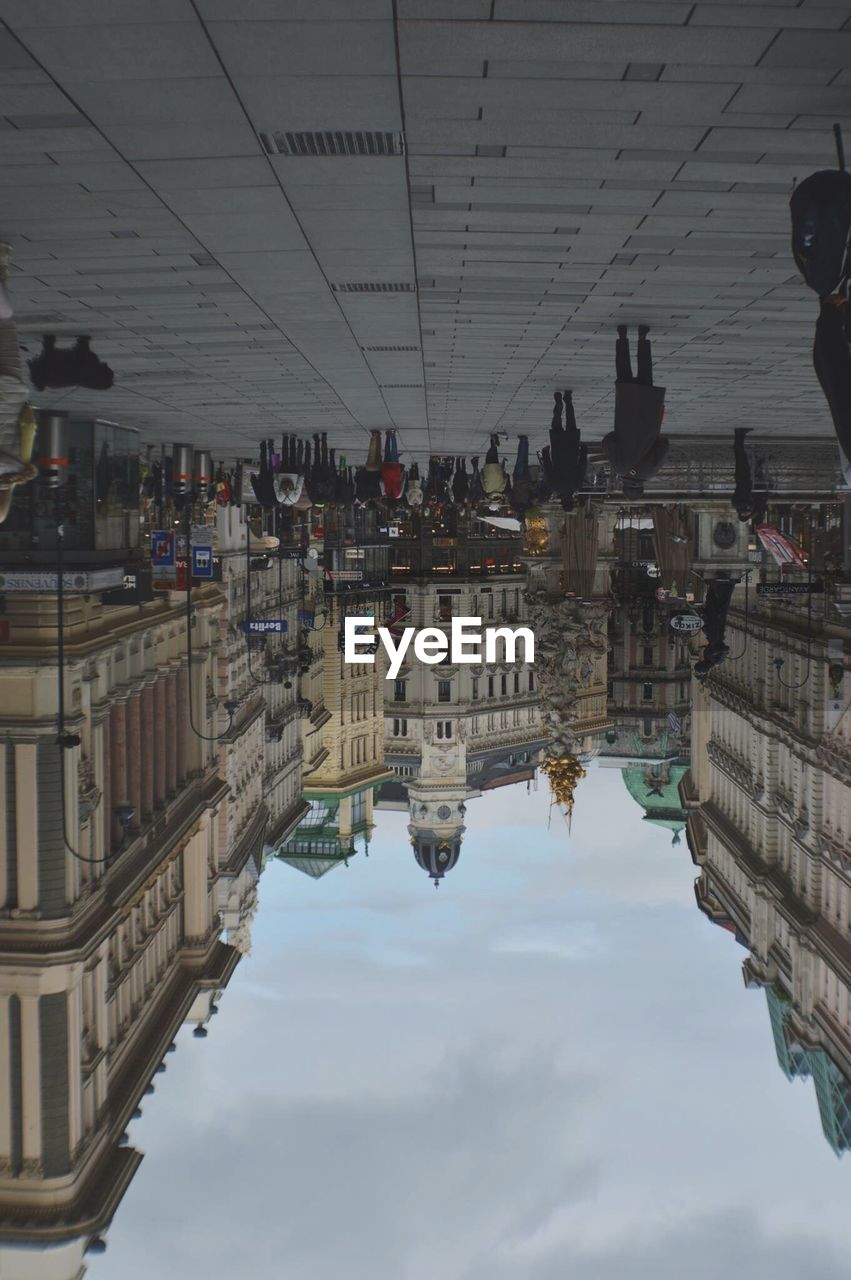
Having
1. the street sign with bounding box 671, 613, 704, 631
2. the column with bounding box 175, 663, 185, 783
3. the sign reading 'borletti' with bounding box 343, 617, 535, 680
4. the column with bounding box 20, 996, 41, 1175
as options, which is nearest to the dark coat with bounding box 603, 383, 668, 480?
the column with bounding box 20, 996, 41, 1175

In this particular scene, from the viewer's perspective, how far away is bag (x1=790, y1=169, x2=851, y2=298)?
252 inches

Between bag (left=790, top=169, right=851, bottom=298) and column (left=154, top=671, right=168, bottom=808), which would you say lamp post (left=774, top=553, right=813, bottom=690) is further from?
bag (left=790, top=169, right=851, bottom=298)

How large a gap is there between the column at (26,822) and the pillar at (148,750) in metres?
8.44

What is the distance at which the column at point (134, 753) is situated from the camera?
2745 centimetres

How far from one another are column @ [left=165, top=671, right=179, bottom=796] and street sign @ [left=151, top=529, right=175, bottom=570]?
8252 millimetres

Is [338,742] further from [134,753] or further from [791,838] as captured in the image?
[134,753]

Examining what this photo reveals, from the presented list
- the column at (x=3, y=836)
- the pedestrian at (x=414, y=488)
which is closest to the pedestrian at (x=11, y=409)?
the column at (x=3, y=836)

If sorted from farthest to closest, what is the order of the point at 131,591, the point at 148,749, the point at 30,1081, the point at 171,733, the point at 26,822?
1. the point at 171,733
2. the point at 148,749
3. the point at 131,591
4. the point at 26,822
5. the point at 30,1081

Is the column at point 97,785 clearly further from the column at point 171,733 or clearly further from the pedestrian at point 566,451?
the pedestrian at point 566,451

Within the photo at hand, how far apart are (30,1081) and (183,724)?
51.6 ft

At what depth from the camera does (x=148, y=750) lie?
29.5 metres

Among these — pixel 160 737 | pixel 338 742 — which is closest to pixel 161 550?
pixel 160 737

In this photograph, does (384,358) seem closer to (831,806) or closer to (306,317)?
(306,317)

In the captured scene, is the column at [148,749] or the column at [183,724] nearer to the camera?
the column at [148,749]
